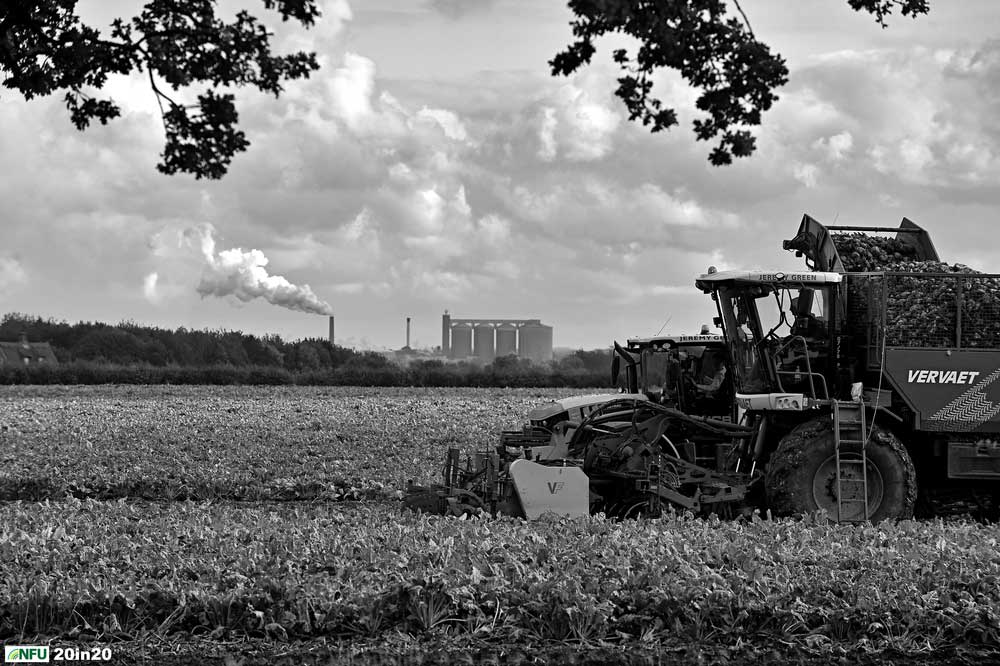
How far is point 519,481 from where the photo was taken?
38.0 feet

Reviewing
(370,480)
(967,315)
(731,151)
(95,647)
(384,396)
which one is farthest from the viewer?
(384,396)

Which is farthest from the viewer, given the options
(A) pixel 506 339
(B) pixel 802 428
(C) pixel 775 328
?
(A) pixel 506 339

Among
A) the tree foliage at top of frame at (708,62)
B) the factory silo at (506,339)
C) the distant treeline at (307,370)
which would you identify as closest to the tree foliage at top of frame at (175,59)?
the tree foliage at top of frame at (708,62)

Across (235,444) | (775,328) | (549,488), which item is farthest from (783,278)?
(235,444)

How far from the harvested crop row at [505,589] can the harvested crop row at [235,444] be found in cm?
724

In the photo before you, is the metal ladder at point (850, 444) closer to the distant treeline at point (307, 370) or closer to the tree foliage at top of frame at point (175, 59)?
the tree foliage at top of frame at point (175, 59)

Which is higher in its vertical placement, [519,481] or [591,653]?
[519,481]

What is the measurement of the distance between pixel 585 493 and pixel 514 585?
3.58 meters

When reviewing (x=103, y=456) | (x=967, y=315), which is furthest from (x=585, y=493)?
(x=103, y=456)

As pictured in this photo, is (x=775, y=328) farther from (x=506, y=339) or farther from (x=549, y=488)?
(x=506, y=339)

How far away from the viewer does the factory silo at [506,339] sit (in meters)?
73.2

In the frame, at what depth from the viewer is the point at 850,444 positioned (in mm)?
12406

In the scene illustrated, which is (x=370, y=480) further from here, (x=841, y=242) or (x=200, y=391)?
(x=200, y=391)

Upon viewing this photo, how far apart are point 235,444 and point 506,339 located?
52.7 meters
